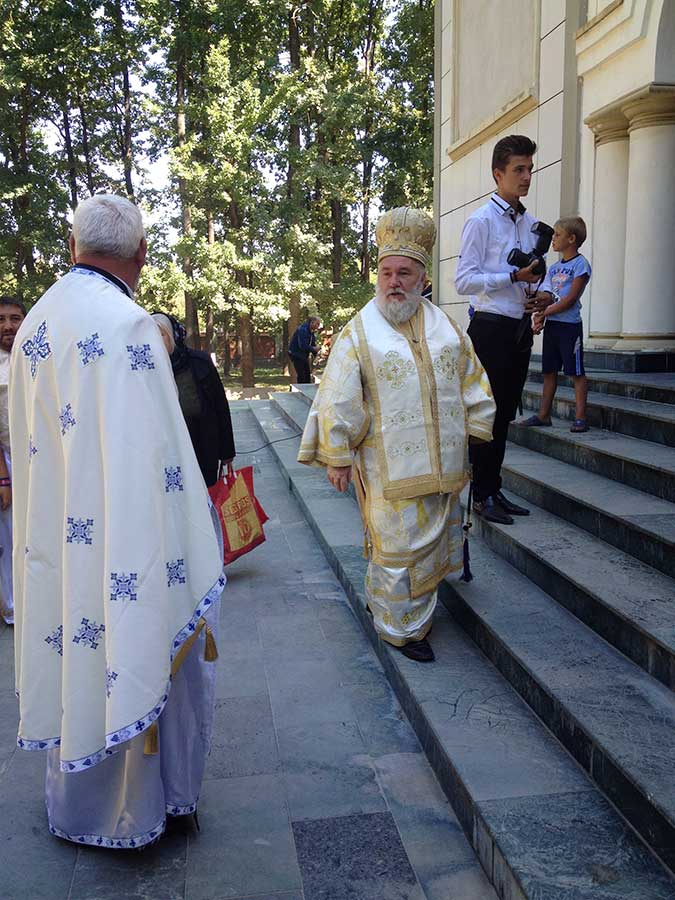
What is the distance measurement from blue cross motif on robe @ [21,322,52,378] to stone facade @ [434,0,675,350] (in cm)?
585

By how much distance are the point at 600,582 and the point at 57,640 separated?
2201 mm

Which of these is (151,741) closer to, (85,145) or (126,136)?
(126,136)

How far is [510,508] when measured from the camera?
14.7 feet

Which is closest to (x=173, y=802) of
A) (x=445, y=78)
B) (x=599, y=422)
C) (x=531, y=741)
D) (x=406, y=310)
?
(x=531, y=741)

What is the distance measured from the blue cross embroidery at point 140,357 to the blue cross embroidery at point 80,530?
0.44 meters

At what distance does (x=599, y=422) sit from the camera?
562cm

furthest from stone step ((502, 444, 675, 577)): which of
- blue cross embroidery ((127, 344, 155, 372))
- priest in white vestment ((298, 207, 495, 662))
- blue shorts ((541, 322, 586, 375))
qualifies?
blue cross embroidery ((127, 344, 155, 372))

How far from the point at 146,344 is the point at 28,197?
25.4 m

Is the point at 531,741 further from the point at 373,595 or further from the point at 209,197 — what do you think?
the point at 209,197

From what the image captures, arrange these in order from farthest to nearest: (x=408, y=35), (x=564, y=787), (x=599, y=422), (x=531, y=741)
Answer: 1. (x=408, y=35)
2. (x=599, y=422)
3. (x=531, y=741)
4. (x=564, y=787)

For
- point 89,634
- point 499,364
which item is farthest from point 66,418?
point 499,364

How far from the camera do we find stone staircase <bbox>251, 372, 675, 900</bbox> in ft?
7.17

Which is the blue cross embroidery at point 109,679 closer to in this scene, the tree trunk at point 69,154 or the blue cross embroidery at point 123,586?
the blue cross embroidery at point 123,586

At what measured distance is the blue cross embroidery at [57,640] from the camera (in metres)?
2.27
